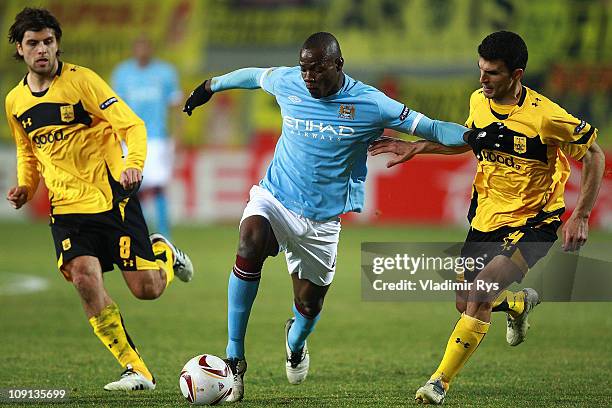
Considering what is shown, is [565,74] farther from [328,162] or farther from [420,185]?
[328,162]

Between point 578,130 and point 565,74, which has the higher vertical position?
point 578,130

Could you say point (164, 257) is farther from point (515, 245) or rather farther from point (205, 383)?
point (515, 245)

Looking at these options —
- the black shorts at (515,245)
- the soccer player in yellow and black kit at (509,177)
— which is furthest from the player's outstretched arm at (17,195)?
the black shorts at (515,245)

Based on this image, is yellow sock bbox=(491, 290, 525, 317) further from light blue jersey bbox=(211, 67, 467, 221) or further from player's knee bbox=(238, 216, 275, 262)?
player's knee bbox=(238, 216, 275, 262)

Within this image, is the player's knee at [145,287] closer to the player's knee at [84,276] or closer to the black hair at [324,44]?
the player's knee at [84,276]

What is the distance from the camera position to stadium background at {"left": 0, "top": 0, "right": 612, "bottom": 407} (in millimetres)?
9328

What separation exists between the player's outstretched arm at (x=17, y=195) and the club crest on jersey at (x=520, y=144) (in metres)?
3.05

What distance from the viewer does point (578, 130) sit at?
6.32 m

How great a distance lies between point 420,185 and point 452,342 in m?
12.1

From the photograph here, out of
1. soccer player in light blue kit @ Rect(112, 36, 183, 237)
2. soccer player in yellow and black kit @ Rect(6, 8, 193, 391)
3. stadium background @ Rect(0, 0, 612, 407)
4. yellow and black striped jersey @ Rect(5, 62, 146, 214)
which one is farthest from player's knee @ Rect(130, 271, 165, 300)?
soccer player in light blue kit @ Rect(112, 36, 183, 237)

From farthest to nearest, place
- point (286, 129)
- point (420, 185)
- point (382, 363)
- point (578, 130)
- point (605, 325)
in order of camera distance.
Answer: point (420, 185) < point (605, 325) < point (382, 363) < point (286, 129) < point (578, 130)

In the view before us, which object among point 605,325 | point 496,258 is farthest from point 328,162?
point 605,325

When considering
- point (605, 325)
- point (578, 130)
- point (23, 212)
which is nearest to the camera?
point (578, 130)

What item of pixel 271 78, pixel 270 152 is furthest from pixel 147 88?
pixel 271 78
